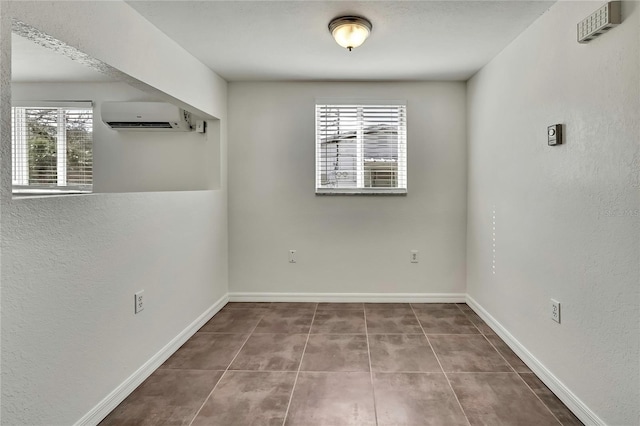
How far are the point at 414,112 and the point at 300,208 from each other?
5.24 ft

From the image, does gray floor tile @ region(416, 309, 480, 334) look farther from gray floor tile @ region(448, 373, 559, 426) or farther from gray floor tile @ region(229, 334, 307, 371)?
gray floor tile @ region(229, 334, 307, 371)

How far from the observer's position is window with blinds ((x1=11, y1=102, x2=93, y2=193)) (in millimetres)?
3732

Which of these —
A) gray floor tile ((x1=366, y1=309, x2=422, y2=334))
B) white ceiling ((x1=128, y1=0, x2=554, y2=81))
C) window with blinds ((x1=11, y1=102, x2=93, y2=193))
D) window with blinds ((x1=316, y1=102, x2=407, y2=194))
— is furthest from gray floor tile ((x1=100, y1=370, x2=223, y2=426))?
window with blinds ((x1=11, y1=102, x2=93, y2=193))

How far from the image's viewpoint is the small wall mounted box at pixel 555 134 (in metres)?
1.96

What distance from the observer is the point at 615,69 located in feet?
5.09

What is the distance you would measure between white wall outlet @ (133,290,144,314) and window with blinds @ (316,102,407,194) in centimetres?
198

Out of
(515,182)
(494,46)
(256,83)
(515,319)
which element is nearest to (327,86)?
(256,83)

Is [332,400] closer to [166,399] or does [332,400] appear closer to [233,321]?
[166,399]

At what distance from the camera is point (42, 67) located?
3.27 m

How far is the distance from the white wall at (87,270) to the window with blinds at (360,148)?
142cm

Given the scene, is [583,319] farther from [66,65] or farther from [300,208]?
[66,65]

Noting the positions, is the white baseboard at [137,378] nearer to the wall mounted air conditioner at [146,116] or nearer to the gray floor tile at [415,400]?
the gray floor tile at [415,400]

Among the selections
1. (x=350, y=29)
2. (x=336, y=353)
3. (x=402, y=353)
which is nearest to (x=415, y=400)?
(x=402, y=353)

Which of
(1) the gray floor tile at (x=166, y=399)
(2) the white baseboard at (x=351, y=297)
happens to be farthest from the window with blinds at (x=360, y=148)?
(1) the gray floor tile at (x=166, y=399)
